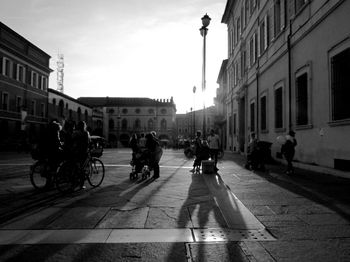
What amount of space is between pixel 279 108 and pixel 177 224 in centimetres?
1506

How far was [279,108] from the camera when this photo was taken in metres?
19.5

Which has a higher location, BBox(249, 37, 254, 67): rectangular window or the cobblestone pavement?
BBox(249, 37, 254, 67): rectangular window

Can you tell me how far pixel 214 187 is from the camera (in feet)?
32.2

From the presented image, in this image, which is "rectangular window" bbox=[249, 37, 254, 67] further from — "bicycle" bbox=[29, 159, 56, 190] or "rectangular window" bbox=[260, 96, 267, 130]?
"bicycle" bbox=[29, 159, 56, 190]

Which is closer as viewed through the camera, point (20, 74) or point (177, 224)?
point (177, 224)

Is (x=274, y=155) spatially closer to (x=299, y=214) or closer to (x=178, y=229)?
(x=299, y=214)

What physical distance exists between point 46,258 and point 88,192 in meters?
4.83

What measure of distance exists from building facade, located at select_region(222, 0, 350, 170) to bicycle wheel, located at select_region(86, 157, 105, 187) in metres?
7.27

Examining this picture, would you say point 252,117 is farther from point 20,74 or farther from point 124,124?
point 124,124

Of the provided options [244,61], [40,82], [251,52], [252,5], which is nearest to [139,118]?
[40,82]

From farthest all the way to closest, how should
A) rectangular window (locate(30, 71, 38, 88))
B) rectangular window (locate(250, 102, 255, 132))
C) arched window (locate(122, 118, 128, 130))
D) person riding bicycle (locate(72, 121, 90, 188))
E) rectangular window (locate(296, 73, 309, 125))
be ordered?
arched window (locate(122, 118, 128, 130))
rectangular window (locate(30, 71, 38, 88))
rectangular window (locate(250, 102, 255, 132))
rectangular window (locate(296, 73, 309, 125))
person riding bicycle (locate(72, 121, 90, 188))

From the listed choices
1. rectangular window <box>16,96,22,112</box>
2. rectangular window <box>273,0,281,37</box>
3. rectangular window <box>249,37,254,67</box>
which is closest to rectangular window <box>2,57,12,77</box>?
rectangular window <box>16,96,22,112</box>

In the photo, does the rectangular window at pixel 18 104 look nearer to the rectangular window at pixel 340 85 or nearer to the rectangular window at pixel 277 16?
the rectangular window at pixel 277 16

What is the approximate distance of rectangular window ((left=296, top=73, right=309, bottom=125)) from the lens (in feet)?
50.9
